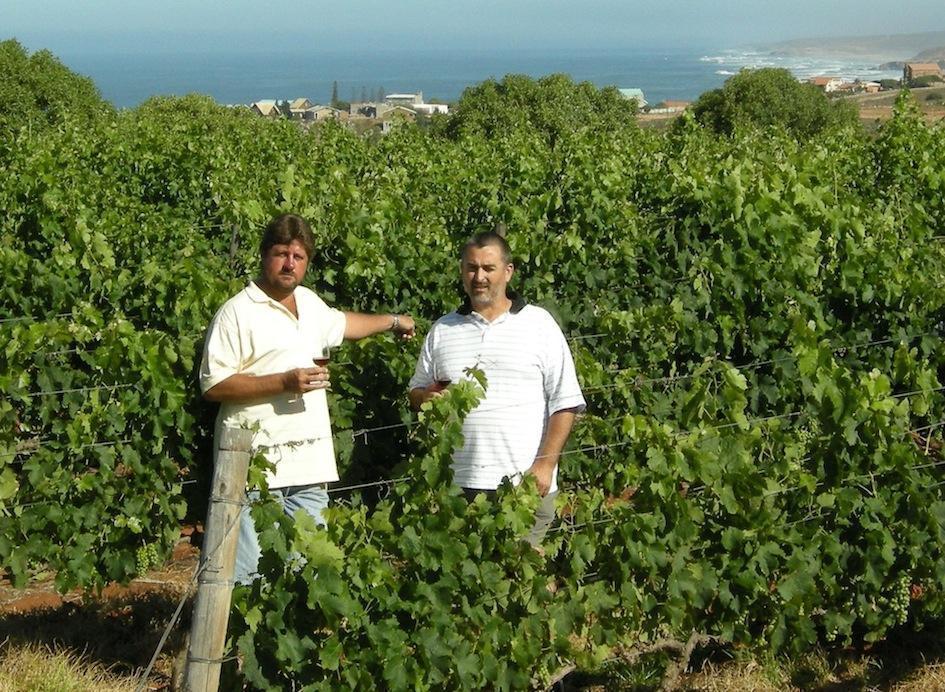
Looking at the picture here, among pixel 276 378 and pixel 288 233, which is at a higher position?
pixel 288 233

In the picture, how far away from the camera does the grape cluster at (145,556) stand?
4.20 meters

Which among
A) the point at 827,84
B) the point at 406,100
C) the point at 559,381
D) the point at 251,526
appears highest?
the point at 559,381

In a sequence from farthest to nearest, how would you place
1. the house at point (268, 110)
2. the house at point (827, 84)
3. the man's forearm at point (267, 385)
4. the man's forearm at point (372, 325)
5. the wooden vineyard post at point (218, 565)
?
the house at point (827, 84) → the house at point (268, 110) → the man's forearm at point (372, 325) → the man's forearm at point (267, 385) → the wooden vineyard post at point (218, 565)

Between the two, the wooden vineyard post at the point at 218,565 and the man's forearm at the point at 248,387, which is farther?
the man's forearm at the point at 248,387

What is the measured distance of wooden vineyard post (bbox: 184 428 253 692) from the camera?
343 centimetres

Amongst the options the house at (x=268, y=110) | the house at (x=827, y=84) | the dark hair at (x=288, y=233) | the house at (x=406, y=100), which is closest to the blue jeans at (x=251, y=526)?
the dark hair at (x=288, y=233)

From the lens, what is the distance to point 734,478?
12.5ft

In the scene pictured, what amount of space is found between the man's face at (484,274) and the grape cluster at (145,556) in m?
1.28

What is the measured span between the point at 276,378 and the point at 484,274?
673 millimetres

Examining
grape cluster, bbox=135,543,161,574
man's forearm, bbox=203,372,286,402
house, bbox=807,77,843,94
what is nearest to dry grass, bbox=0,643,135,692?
grape cluster, bbox=135,543,161,574

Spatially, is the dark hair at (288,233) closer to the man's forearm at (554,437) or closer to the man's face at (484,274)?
the man's face at (484,274)

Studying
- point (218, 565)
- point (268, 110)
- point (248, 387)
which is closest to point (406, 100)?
point (268, 110)

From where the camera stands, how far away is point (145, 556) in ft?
13.8

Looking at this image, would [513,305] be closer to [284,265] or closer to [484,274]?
[484,274]
